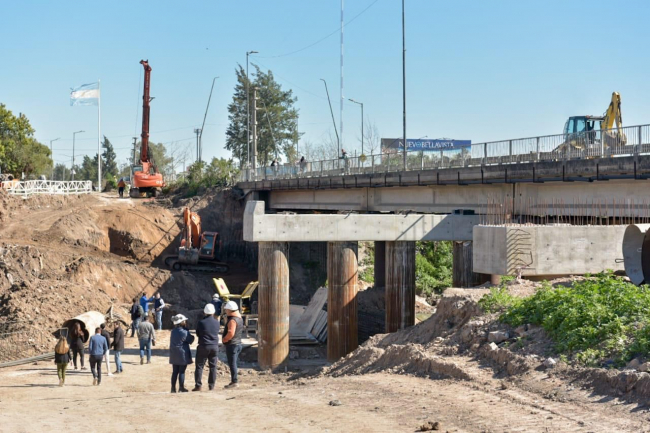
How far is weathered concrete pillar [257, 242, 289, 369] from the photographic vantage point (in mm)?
26516

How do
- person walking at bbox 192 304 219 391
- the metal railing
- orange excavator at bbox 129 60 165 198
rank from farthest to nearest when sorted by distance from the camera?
orange excavator at bbox 129 60 165 198 → the metal railing → person walking at bbox 192 304 219 391

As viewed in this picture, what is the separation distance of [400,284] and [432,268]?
69.7ft

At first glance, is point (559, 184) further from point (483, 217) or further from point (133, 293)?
point (133, 293)

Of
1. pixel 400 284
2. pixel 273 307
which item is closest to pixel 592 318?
pixel 273 307

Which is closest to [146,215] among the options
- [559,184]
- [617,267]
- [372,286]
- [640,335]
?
[372,286]

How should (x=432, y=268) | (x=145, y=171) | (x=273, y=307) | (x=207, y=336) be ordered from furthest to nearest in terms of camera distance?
(x=145, y=171)
(x=432, y=268)
(x=273, y=307)
(x=207, y=336)

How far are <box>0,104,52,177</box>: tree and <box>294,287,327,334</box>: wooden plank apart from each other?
161ft

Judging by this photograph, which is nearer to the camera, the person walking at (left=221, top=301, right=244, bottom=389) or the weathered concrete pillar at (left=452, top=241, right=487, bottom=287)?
the person walking at (left=221, top=301, right=244, bottom=389)

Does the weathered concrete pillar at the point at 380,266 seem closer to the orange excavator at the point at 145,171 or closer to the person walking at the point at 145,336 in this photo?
the person walking at the point at 145,336

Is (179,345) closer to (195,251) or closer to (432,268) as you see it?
(195,251)

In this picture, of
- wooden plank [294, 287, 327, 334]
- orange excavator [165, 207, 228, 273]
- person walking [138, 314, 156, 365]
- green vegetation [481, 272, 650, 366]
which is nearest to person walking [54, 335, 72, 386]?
person walking [138, 314, 156, 365]

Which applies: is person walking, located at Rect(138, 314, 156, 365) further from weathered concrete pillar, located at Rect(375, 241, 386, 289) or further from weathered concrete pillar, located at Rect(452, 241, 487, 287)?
weathered concrete pillar, located at Rect(375, 241, 386, 289)

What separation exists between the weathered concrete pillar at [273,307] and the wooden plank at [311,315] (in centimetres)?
560

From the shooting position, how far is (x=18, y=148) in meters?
78.1
